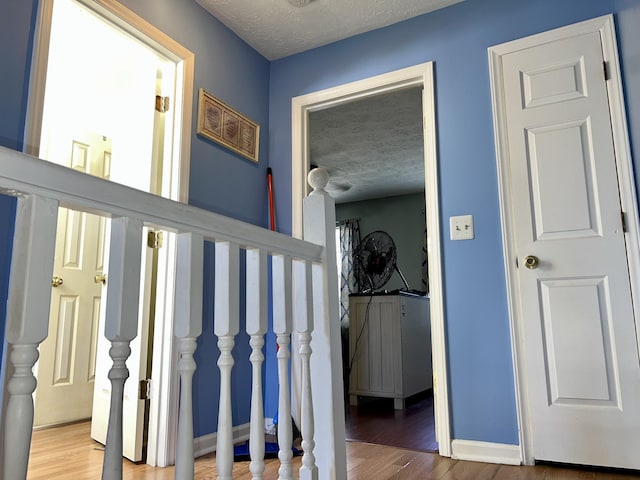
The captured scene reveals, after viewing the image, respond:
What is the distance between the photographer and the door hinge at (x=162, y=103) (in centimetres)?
235

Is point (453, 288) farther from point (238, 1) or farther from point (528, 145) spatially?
point (238, 1)

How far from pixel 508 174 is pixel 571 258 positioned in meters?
0.49

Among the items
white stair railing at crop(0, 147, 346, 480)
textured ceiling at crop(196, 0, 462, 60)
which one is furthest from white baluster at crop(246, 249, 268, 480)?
textured ceiling at crop(196, 0, 462, 60)

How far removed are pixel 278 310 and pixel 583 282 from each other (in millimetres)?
1570

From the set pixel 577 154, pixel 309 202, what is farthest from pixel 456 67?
pixel 309 202

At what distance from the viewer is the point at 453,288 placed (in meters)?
2.31

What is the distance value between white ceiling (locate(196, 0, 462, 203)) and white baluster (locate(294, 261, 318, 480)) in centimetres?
186

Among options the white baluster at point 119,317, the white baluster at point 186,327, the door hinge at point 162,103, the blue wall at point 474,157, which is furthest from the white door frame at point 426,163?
the white baluster at point 119,317

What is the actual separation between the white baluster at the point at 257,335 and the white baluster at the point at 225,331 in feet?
0.21

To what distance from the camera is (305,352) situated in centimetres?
115

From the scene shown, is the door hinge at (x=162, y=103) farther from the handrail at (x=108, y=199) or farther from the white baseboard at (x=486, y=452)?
the white baseboard at (x=486, y=452)

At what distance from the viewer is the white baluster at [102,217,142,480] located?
0.71 m

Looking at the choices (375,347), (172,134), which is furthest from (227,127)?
(375,347)

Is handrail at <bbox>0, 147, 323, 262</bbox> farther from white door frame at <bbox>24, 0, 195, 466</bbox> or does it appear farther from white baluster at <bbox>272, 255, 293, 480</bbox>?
white door frame at <bbox>24, 0, 195, 466</bbox>
